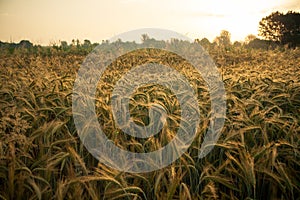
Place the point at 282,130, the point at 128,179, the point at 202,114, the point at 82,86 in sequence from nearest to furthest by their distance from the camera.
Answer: the point at 128,179 < the point at 282,130 < the point at 202,114 < the point at 82,86

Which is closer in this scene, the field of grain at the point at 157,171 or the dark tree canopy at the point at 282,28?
the field of grain at the point at 157,171

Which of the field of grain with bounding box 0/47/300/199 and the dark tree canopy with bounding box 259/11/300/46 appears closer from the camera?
the field of grain with bounding box 0/47/300/199

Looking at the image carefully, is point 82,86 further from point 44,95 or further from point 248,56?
point 248,56

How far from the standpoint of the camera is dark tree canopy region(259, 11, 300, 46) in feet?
77.5

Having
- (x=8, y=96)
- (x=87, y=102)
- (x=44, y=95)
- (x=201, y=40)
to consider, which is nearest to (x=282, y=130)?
(x=87, y=102)

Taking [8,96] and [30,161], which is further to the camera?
[8,96]

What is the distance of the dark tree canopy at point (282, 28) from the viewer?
77.5 feet

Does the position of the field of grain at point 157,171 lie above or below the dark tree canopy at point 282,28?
below

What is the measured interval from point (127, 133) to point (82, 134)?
1.35ft

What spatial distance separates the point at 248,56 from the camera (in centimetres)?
1360

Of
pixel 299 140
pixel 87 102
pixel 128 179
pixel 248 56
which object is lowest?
pixel 128 179

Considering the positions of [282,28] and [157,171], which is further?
[282,28]

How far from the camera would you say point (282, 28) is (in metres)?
23.8

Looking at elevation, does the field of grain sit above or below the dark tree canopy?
below
